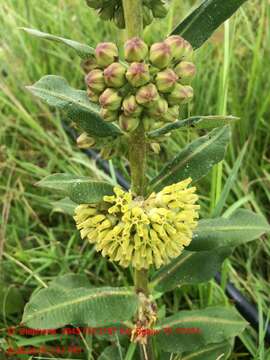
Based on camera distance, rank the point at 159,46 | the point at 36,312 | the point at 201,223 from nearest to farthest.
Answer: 1. the point at 159,46
2. the point at 36,312
3. the point at 201,223

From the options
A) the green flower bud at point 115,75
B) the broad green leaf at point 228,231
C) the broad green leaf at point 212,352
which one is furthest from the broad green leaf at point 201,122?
the broad green leaf at point 212,352

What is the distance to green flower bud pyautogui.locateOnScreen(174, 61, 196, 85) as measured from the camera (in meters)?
1.34

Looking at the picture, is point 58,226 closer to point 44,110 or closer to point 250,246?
point 44,110

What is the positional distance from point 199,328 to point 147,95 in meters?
0.89

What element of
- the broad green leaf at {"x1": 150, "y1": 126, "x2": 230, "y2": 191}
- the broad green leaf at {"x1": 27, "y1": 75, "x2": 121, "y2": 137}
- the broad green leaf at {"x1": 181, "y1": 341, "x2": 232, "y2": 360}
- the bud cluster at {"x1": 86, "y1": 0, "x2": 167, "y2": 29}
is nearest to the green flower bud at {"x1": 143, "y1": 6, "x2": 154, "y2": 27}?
the bud cluster at {"x1": 86, "y1": 0, "x2": 167, "y2": 29}

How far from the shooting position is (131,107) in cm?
129

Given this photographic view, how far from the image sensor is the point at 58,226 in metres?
2.67

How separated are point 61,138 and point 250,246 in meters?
1.17

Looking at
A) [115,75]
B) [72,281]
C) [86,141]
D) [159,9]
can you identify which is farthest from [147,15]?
[72,281]

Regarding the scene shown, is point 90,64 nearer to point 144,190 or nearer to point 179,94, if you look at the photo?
point 179,94

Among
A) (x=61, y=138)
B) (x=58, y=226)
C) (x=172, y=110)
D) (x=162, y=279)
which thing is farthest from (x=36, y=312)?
(x=61, y=138)

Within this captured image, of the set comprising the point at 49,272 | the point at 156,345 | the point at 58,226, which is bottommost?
the point at 156,345

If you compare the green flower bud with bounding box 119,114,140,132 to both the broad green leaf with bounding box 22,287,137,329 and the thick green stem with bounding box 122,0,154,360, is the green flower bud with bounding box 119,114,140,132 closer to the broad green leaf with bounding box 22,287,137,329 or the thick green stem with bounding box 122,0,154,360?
the thick green stem with bounding box 122,0,154,360

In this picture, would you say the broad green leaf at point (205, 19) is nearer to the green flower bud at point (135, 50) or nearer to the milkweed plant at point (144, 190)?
the milkweed plant at point (144, 190)
